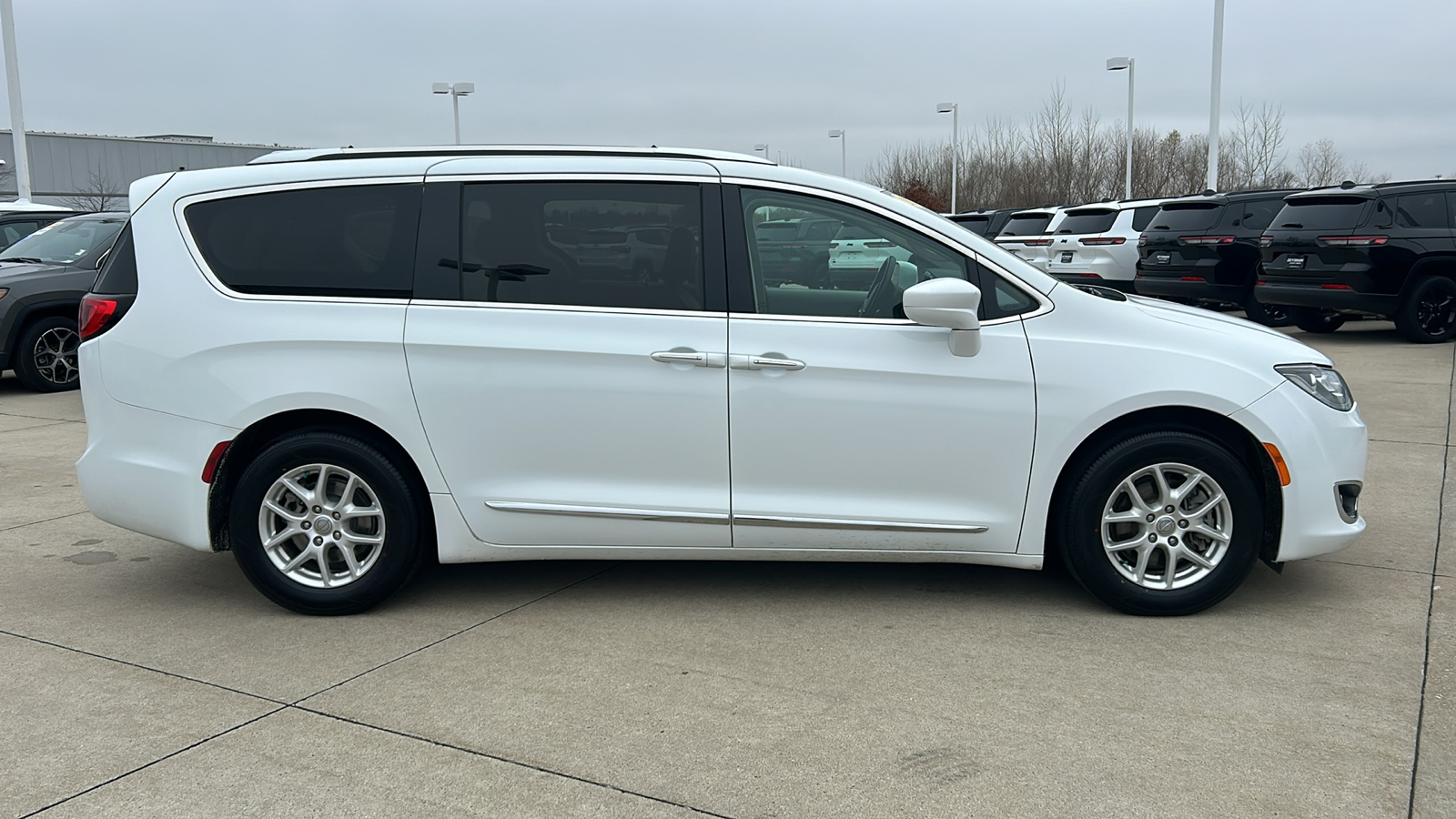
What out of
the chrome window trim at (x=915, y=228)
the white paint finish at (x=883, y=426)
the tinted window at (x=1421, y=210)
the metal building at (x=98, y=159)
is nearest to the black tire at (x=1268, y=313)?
the tinted window at (x=1421, y=210)

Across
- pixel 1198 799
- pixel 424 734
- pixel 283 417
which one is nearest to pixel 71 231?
pixel 283 417

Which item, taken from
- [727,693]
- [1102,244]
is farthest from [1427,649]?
[1102,244]

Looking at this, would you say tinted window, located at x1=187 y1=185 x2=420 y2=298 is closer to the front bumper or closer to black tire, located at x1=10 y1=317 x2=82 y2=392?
the front bumper

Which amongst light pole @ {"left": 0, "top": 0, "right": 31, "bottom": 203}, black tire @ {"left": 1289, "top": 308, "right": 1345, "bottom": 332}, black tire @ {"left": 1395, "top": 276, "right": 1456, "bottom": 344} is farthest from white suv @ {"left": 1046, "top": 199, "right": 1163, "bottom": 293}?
light pole @ {"left": 0, "top": 0, "right": 31, "bottom": 203}

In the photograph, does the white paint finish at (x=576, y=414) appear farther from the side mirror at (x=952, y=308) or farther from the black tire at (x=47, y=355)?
the black tire at (x=47, y=355)

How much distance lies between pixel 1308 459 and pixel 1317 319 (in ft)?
40.6

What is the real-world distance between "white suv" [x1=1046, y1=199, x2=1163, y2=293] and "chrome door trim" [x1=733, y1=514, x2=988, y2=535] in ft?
45.1

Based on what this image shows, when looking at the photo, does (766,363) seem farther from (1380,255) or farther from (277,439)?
(1380,255)

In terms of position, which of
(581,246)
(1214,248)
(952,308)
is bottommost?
(952,308)

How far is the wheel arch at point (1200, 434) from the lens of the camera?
4559 millimetres

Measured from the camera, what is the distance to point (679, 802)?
3199mm

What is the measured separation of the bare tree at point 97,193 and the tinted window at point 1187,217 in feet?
125

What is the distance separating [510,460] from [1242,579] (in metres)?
2.86

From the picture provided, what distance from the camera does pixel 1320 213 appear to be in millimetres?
13594
